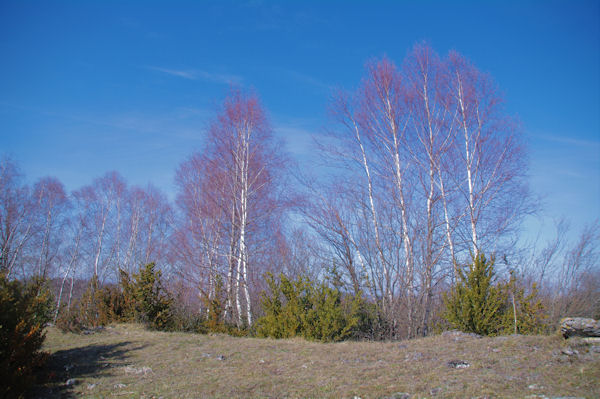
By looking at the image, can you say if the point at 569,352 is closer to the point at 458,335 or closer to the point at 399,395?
the point at 399,395

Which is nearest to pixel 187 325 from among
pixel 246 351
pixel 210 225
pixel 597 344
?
pixel 246 351

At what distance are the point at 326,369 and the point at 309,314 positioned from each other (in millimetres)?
2907

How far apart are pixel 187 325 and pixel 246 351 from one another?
4014 millimetres

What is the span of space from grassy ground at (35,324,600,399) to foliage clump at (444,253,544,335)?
0.88 metres

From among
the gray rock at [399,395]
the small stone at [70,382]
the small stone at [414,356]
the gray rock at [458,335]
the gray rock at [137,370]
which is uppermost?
the gray rock at [458,335]

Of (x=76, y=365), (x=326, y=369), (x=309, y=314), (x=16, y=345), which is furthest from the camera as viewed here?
(x=309, y=314)

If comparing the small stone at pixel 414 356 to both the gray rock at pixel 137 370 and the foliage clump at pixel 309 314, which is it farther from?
the gray rock at pixel 137 370

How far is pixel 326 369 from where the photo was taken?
16.9ft

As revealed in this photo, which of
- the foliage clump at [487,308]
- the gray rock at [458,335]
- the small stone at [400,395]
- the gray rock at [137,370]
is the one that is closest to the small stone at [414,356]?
the gray rock at [458,335]

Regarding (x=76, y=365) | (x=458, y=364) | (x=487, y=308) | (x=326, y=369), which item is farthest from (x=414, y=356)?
(x=76, y=365)

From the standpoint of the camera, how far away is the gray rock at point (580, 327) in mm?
4730

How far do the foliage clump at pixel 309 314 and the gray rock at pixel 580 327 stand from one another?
3.82m

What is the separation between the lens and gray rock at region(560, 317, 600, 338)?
4.73 m

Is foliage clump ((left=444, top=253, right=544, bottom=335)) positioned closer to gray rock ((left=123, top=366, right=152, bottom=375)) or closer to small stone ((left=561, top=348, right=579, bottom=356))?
small stone ((left=561, top=348, right=579, bottom=356))
